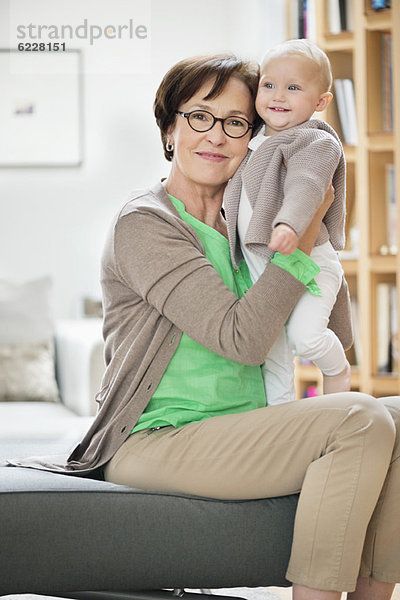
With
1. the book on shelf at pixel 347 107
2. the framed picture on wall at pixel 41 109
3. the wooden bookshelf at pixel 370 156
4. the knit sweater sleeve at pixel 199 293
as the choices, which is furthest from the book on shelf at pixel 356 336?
the knit sweater sleeve at pixel 199 293

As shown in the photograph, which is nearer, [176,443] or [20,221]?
[176,443]

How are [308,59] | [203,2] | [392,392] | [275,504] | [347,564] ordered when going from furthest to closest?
[203,2], [392,392], [308,59], [275,504], [347,564]

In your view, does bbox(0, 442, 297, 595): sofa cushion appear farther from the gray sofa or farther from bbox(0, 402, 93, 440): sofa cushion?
bbox(0, 402, 93, 440): sofa cushion

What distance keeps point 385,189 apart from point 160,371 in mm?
1840

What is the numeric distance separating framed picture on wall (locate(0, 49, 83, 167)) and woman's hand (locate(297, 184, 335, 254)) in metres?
2.31

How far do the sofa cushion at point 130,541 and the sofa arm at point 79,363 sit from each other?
1392 millimetres

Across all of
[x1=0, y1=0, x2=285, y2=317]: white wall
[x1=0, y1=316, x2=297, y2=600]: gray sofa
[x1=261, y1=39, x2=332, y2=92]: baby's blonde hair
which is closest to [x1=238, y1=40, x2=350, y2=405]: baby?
[x1=261, y1=39, x2=332, y2=92]: baby's blonde hair

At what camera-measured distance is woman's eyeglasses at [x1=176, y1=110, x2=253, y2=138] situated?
1.59m

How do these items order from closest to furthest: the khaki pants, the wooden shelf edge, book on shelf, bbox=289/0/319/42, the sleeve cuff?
1. the khaki pants
2. the sleeve cuff
3. the wooden shelf edge
4. book on shelf, bbox=289/0/319/42

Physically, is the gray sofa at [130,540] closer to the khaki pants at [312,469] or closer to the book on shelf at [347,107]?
the khaki pants at [312,469]

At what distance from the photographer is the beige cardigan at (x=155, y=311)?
1.36 metres

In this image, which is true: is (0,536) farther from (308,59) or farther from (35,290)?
(35,290)

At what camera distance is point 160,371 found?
4.67 feet

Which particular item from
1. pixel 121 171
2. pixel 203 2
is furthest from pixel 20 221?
pixel 203 2
